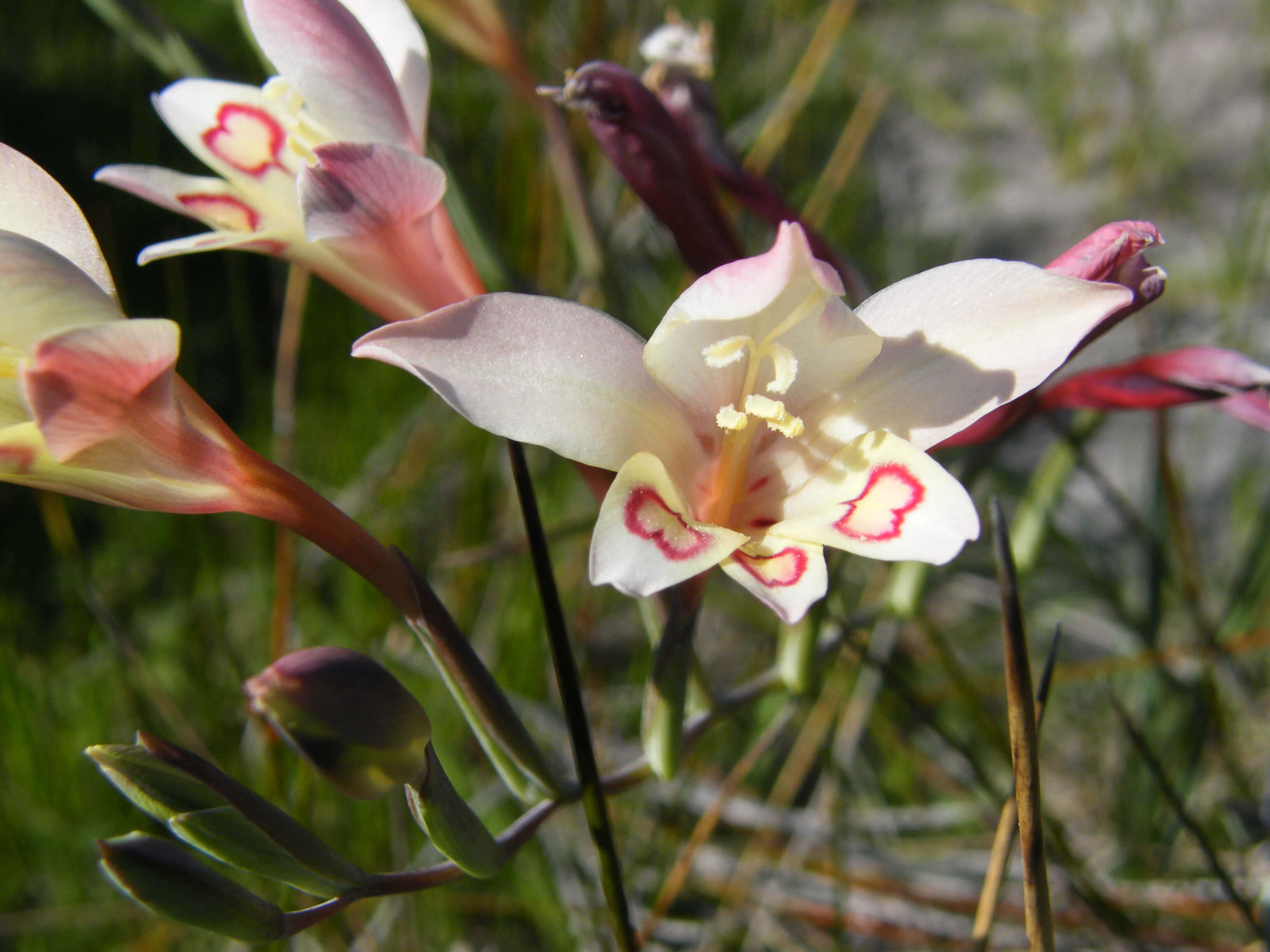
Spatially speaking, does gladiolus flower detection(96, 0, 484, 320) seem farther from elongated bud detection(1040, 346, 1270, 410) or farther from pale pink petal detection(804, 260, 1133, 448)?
elongated bud detection(1040, 346, 1270, 410)

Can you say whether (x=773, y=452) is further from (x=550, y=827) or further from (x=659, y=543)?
(x=550, y=827)

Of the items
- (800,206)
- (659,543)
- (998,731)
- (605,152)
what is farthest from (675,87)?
(800,206)

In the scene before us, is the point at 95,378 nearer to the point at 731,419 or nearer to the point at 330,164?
the point at 330,164

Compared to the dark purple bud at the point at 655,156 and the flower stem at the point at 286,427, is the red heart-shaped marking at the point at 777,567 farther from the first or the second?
the flower stem at the point at 286,427

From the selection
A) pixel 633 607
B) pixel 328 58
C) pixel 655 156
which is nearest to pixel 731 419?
pixel 655 156

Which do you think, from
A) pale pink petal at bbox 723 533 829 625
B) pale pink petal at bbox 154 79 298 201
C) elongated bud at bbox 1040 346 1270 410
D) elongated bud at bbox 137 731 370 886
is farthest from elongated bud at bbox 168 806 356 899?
A: elongated bud at bbox 1040 346 1270 410

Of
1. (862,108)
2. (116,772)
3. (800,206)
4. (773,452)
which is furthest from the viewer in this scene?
(800,206)

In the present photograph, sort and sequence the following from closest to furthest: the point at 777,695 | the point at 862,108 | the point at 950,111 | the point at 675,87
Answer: the point at 675,87 < the point at 777,695 < the point at 862,108 < the point at 950,111
